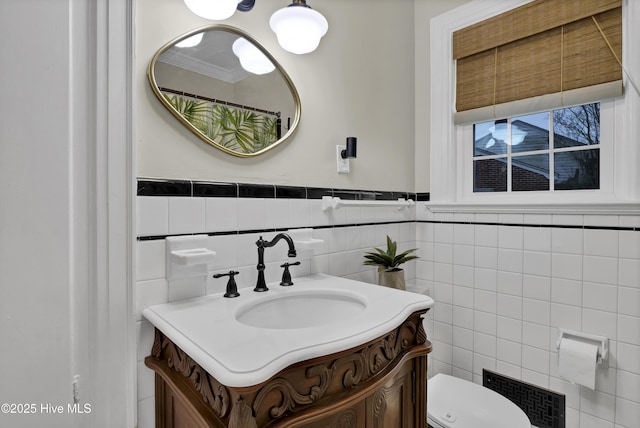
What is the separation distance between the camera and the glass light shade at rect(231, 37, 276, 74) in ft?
3.89

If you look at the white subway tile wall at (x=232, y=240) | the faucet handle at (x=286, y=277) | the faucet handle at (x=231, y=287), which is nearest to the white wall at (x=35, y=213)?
the white subway tile wall at (x=232, y=240)

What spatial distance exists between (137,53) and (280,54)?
0.54 metres

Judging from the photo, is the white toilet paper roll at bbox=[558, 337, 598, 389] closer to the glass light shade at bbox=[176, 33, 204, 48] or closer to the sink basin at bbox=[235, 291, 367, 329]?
the sink basin at bbox=[235, 291, 367, 329]

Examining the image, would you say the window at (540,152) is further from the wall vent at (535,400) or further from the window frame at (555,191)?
the wall vent at (535,400)

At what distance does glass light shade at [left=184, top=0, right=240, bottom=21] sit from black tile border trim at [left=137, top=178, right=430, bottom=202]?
544mm

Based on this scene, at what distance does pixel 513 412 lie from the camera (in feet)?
4.33

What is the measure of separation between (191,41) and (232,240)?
0.67 metres

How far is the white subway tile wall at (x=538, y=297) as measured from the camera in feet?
4.48

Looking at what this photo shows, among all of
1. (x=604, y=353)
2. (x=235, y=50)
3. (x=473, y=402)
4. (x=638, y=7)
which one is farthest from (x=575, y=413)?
(x=235, y=50)

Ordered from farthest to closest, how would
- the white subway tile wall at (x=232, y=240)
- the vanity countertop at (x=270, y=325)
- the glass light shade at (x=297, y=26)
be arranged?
1. the glass light shade at (x=297, y=26)
2. the white subway tile wall at (x=232, y=240)
3. the vanity countertop at (x=270, y=325)

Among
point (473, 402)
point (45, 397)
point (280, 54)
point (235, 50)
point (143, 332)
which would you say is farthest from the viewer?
point (473, 402)

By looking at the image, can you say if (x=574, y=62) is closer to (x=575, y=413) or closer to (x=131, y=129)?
(x=575, y=413)

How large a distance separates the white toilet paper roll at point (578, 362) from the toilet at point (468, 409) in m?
0.30

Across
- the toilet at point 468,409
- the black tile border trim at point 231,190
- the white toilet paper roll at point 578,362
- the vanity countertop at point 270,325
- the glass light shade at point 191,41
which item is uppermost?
the glass light shade at point 191,41
